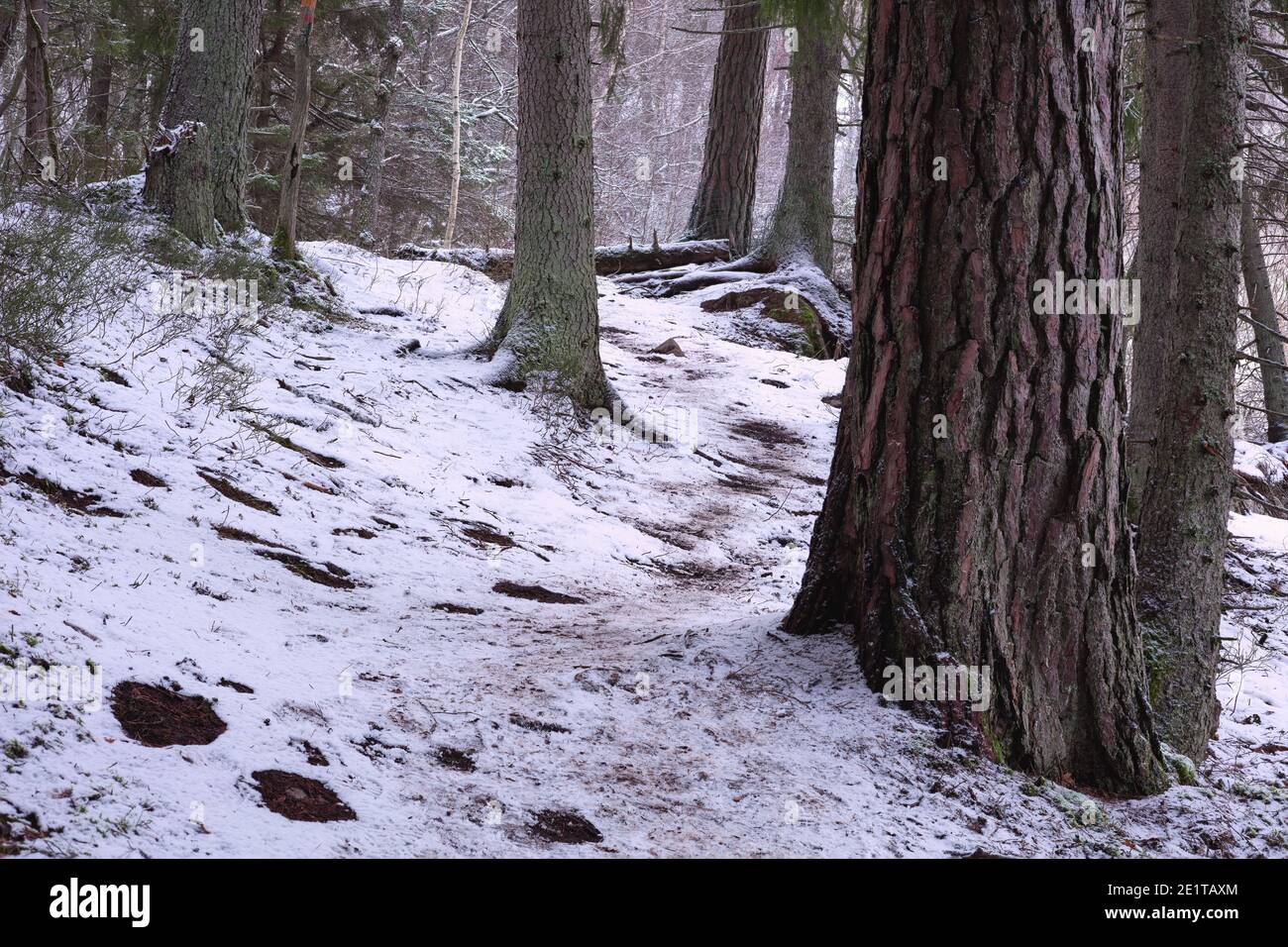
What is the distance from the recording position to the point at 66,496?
3.40m

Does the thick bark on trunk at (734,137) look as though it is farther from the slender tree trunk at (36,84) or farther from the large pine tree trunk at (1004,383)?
the large pine tree trunk at (1004,383)

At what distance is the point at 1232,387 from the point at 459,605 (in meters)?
3.43

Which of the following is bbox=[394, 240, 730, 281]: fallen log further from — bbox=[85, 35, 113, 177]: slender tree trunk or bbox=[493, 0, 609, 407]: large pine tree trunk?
bbox=[493, 0, 609, 407]: large pine tree trunk

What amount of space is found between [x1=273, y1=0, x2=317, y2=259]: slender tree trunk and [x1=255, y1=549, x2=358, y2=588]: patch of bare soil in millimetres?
4665

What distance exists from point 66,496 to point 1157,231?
14.7ft

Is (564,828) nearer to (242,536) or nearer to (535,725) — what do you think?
(535,725)

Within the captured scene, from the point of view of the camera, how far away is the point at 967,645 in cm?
296

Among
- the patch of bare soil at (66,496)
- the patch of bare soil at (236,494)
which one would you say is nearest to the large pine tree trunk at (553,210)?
the patch of bare soil at (236,494)

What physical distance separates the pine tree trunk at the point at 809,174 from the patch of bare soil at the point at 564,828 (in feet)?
33.7

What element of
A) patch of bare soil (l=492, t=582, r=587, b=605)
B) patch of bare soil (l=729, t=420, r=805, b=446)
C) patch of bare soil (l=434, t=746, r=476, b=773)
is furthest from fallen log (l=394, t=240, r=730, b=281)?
patch of bare soil (l=434, t=746, r=476, b=773)

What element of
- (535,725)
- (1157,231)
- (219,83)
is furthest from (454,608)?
(219,83)

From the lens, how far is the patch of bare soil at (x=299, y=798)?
7.11 ft

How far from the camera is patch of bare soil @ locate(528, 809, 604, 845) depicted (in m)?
2.32
